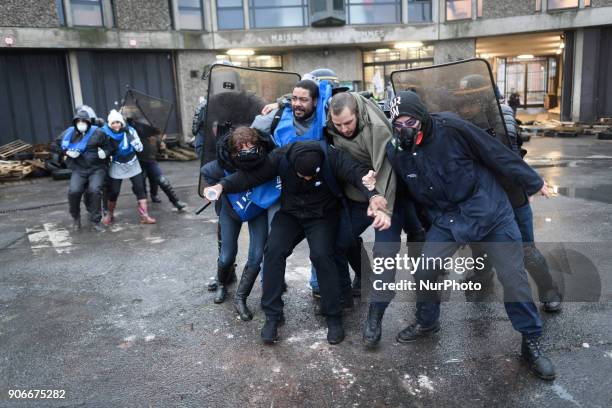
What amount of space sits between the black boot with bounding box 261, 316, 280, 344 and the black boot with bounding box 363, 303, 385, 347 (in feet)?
2.13

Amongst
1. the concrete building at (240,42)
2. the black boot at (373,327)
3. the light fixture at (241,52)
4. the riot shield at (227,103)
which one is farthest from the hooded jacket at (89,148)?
the light fixture at (241,52)

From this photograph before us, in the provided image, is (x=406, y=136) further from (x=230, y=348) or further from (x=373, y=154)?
(x=230, y=348)

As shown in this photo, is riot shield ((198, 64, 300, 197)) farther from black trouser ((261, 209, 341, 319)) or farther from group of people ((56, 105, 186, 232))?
group of people ((56, 105, 186, 232))

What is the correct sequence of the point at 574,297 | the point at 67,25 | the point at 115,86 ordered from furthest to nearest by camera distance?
the point at 115,86
the point at 67,25
the point at 574,297

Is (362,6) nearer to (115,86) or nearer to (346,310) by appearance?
(115,86)

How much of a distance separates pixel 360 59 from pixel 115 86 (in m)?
9.07

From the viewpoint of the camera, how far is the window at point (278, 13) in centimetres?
1855

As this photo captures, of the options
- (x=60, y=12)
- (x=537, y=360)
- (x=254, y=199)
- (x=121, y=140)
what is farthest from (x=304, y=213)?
(x=60, y=12)

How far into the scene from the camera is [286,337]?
3857 mm

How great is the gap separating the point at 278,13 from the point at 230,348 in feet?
55.5

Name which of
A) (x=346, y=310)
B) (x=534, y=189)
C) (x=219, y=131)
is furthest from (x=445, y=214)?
(x=219, y=131)

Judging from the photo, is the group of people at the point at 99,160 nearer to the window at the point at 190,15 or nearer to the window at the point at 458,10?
the window at the point at 190,15

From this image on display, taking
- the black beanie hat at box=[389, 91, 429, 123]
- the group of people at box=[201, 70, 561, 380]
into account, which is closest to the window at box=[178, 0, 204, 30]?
the group of people at box=[201, 70, 561, 380]

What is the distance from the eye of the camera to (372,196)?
3.46m
